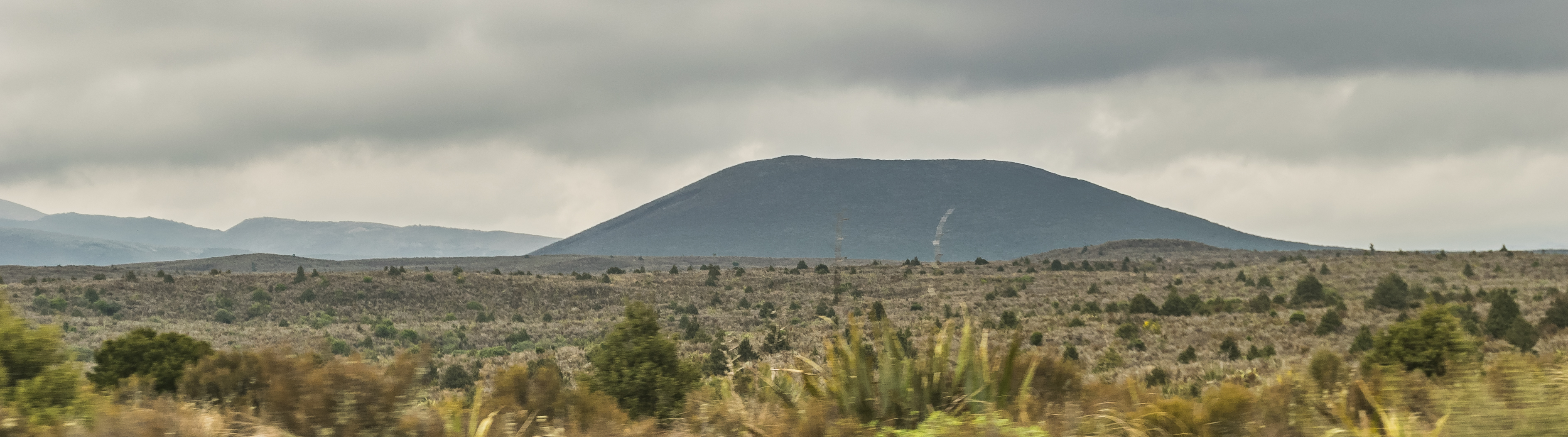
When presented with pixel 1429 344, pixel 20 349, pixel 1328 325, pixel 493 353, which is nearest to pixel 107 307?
pixel 493 353

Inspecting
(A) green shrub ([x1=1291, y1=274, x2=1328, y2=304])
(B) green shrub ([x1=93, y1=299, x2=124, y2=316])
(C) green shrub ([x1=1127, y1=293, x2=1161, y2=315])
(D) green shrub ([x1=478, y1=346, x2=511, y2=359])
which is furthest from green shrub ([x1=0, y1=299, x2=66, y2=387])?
(B) green shrub ([x1=93, y1=299, x2=124, y2=316])

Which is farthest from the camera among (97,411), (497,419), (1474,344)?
(1474,344)

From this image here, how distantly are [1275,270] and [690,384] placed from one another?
5245 centimetres

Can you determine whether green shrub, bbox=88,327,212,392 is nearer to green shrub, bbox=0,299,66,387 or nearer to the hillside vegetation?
the hillside vegetation

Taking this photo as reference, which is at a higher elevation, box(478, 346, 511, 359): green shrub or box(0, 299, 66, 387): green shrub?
box(0, 299, 66, 387): green shrub

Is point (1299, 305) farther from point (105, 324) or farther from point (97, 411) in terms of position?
point (105, 324)

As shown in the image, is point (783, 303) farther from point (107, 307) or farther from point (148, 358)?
point (148, 358)

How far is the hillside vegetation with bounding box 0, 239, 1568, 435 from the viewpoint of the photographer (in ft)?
19.7

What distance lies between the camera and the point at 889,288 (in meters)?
55.3

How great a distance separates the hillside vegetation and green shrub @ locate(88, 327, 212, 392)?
908 mm

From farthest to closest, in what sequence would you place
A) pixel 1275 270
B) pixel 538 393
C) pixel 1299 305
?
pixel 1275 270
pixel 1299 305
pixel 538 393

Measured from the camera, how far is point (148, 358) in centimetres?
1226

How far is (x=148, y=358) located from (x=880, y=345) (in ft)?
37.4

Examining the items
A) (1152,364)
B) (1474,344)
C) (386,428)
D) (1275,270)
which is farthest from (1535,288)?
(386,428)
